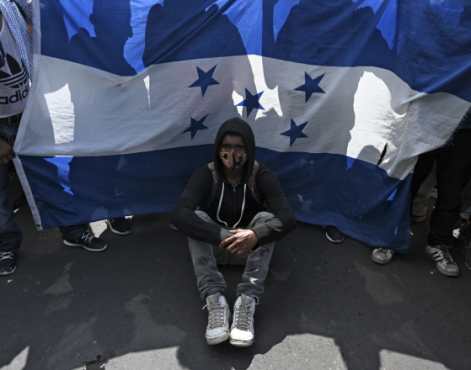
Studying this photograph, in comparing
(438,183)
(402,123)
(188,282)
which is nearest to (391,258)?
(438,183)

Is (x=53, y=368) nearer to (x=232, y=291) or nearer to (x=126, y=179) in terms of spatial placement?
(x=232, y=291)

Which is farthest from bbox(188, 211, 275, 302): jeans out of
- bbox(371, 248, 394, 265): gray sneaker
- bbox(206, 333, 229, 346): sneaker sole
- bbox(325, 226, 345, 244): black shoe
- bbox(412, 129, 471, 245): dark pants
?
bbox(412, 129, 471, 245): dark pants

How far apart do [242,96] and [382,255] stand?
5.22 feet

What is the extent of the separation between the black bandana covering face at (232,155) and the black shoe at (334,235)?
1078 mm

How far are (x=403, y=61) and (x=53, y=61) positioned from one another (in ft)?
7.57

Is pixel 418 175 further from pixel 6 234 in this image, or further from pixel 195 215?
pixel 6 234

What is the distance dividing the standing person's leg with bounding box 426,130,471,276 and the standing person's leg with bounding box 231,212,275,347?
133 centimetres

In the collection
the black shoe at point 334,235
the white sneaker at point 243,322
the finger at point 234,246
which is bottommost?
the black shoe at point 334,235

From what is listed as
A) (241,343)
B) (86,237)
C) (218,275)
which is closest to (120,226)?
(86,237)

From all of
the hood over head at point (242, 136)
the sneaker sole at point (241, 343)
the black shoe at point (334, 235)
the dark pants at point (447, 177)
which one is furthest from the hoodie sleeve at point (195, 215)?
the dark pants at point (447, 177)

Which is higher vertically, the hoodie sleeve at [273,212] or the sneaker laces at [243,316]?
the hoodie sleeve at [273,212]

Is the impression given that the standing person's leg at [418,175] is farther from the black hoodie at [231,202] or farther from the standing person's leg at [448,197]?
the black hoodie at [231,202]

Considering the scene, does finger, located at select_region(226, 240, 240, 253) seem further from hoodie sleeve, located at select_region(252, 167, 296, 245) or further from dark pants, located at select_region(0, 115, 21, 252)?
dark pants, located at select_region(0, 115, 21, 252)

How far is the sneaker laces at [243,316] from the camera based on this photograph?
7.81ft
